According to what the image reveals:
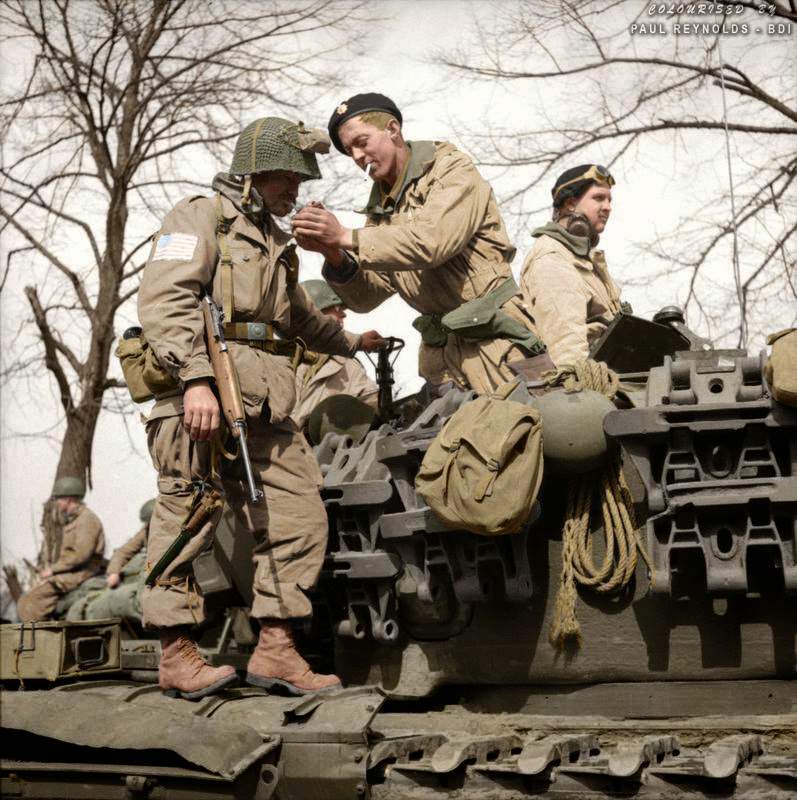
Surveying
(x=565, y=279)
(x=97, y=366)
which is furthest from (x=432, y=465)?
(x=97, y=366)

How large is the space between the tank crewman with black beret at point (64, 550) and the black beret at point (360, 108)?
22.9 feet

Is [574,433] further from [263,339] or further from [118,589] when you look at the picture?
[118,589]

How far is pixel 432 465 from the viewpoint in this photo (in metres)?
4.66

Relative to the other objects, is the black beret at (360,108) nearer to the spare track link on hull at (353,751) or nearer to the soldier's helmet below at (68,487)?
the spare track link on hull at (353,751)

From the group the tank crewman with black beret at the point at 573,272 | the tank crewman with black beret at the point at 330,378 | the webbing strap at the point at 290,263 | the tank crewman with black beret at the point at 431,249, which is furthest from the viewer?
the tank crewman with black beret at the point at 330,378

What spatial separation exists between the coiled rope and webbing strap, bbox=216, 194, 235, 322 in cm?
139

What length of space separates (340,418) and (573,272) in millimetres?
1355

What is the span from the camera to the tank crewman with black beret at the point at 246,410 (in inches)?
196

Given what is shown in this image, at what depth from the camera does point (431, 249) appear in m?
5.61

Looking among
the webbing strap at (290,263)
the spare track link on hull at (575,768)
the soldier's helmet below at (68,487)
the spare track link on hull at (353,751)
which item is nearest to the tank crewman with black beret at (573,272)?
the webbing strap at (290,263)

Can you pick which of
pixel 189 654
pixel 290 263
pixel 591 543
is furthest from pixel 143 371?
pixel 591 543

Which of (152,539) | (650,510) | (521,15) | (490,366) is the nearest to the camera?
(650,510)

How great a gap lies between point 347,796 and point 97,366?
27.5 feet

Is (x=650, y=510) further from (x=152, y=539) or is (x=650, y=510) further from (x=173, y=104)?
(x=173, y=104)
